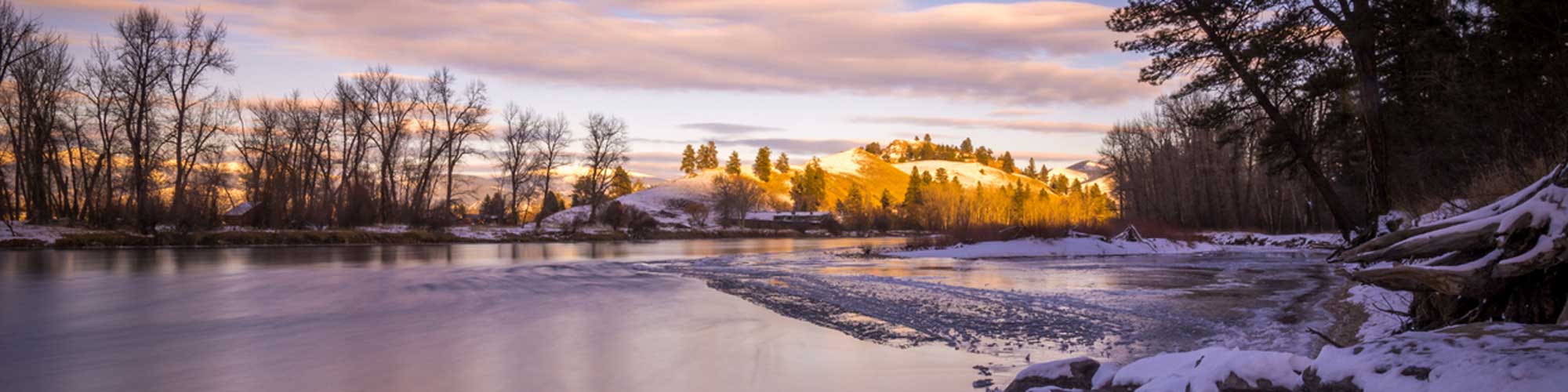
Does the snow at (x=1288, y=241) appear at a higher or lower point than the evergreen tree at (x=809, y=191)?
lower

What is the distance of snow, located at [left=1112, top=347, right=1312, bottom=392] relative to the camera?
13.9 feet

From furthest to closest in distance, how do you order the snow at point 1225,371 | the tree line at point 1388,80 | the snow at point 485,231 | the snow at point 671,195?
the snow at point 671,195 < the snow at point 485,231 < the tree line at point 1388,80 < the snow at point 1225,371

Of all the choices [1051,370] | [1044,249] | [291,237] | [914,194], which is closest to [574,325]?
[1051,370]

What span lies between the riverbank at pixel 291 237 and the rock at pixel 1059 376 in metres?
36.1

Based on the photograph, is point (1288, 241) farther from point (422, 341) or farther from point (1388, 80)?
point (422, 341)

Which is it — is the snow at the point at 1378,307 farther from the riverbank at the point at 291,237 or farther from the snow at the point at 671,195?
the snow at the point at 671,195

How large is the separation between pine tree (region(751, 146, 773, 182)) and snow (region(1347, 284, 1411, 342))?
6627 inches

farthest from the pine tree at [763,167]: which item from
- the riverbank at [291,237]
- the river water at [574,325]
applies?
the river water at [574,325]

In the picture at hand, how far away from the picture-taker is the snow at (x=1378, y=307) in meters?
6.88

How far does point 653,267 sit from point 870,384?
1673 cm

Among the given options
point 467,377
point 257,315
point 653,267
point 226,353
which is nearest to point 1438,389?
point 467,377

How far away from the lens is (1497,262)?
181 inches

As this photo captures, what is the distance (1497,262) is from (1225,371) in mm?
1710

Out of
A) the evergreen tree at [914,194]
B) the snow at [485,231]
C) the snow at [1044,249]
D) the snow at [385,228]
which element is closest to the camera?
the snow at [1044,249]
